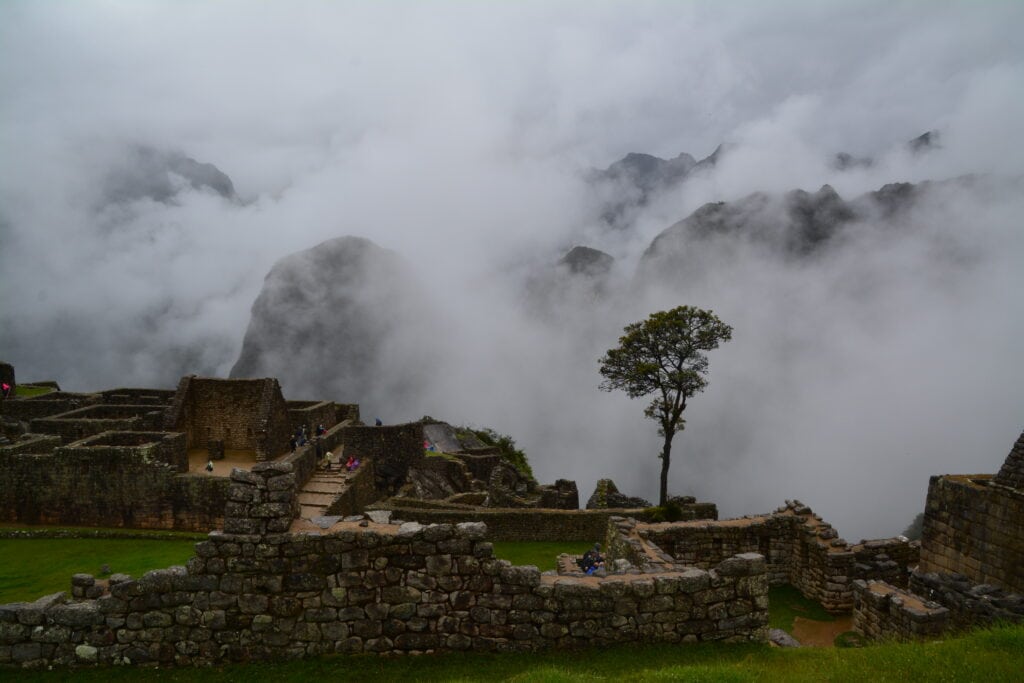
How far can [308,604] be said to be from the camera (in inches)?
310

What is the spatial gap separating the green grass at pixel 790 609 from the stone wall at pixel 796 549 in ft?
0.69

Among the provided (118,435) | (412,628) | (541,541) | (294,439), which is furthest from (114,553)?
(412,628)

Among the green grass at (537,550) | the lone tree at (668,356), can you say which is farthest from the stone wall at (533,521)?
the lone tree at (668,356)

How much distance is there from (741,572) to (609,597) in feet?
6.14

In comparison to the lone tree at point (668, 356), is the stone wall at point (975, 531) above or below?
below

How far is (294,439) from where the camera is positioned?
105 feet

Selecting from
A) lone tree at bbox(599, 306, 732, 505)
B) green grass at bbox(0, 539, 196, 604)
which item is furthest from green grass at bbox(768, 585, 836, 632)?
green grass at bbox(0, 539, 196, 604)

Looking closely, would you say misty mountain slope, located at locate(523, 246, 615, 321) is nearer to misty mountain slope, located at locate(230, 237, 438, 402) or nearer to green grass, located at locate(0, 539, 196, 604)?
misty mountain slope, located at locate(230, 237, 438, 402)

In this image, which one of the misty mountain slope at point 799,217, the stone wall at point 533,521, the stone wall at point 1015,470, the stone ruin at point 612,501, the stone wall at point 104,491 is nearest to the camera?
the stone wall at point 1015,470

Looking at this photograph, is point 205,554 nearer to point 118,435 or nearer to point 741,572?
point 741,572

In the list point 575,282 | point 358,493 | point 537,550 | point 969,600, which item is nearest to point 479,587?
point 969,600

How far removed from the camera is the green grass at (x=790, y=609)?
13.8 m

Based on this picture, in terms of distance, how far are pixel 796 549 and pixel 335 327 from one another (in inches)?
4250

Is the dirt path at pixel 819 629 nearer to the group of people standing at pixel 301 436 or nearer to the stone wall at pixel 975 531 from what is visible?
the stone wall at pixel 975 531
